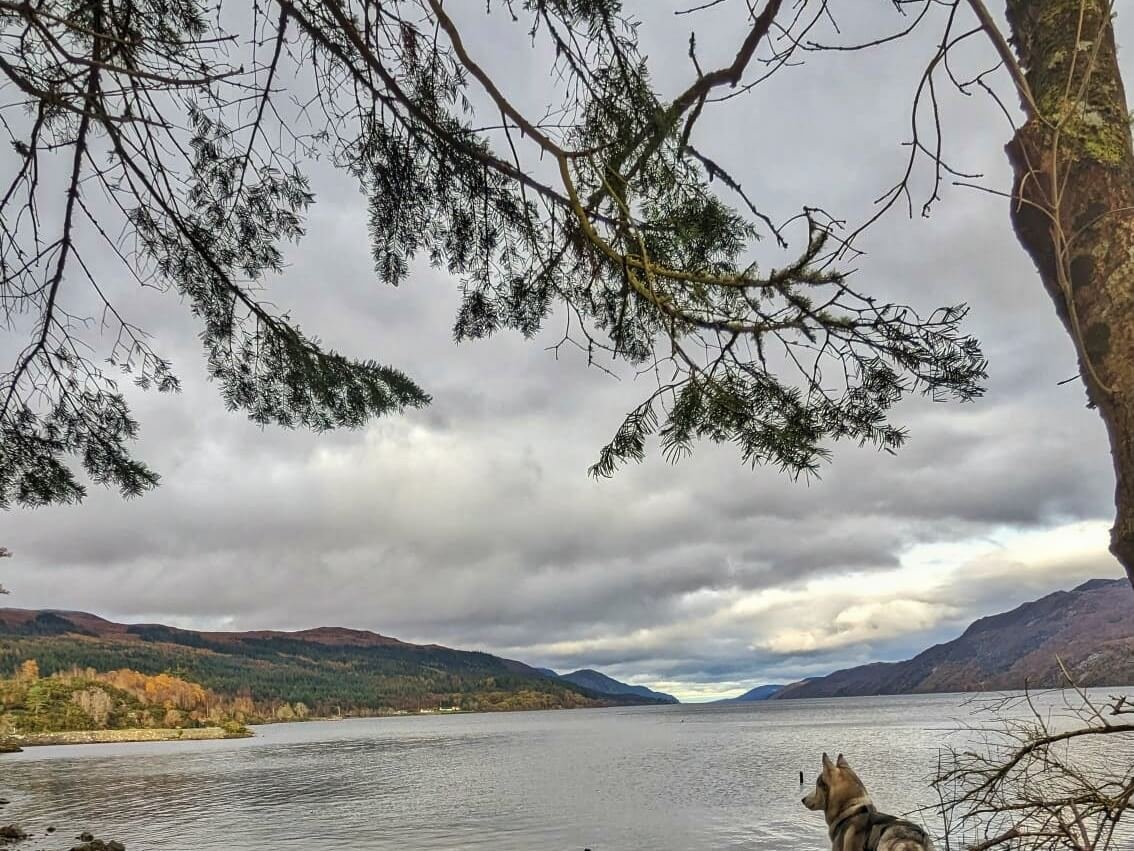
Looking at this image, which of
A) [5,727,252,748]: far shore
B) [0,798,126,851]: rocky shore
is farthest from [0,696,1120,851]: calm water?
[5,727,252,748]: far shore

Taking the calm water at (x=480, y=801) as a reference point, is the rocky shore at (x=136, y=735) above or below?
below

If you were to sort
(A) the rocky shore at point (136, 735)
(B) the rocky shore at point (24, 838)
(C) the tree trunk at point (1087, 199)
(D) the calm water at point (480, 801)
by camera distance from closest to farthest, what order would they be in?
(C) the tree trunk at point (1087, 199), (B) the rocky shore at point (24, 838), (D) the calm water at point (480, 801), (A) the rocky shore at point (136, 735)

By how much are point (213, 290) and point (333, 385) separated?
868 mm

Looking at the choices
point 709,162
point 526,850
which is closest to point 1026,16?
point 709,162

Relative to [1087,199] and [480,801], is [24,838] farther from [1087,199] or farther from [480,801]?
[1087,199]

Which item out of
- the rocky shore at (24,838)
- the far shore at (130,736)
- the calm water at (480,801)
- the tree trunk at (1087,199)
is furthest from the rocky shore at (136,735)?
the tree trunk at (1087,199)

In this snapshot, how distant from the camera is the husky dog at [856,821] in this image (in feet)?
14.1

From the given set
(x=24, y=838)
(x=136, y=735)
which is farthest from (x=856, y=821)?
(x=136, y=735)

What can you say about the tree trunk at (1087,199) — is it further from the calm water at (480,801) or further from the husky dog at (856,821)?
the calm water at (480,801)

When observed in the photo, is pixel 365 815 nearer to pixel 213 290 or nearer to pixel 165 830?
pixel 165 830

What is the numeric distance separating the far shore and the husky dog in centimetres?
12467

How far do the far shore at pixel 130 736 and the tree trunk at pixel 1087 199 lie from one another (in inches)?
5046

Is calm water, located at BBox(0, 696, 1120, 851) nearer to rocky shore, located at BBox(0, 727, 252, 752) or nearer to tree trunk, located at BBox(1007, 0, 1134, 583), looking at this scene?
tree trunk, located at BBox(1007, 0, 1134, 583)

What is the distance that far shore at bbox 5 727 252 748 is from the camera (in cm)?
11019
